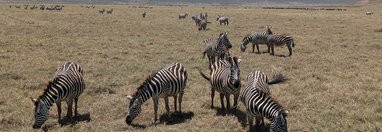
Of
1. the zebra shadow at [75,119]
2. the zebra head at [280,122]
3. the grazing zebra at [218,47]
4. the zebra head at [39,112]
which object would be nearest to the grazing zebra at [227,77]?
the zebra head at [280,122]

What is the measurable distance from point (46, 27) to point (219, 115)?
30.2 meters

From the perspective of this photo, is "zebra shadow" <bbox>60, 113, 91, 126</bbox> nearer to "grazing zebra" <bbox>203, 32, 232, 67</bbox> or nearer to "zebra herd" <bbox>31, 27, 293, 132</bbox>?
"zebra herd" <bbox>31, 27, 293, 132</bbox>

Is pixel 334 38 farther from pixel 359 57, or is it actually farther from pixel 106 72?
pixel 106 72

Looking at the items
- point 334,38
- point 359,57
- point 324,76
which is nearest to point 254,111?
point 324,76

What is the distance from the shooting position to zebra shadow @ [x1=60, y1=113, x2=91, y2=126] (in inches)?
506

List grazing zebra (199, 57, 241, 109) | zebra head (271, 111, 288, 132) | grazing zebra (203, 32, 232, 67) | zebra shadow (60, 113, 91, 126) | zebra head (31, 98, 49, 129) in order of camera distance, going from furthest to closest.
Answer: grazing zebra (203, 32, 232, 67)
zebra shadow (60, 113, 91, 126)
grazing zebra (199, 57, 241, 109)
zebra head (31, 98, 49, 129)
zebra head (271, 111, 288, 132)

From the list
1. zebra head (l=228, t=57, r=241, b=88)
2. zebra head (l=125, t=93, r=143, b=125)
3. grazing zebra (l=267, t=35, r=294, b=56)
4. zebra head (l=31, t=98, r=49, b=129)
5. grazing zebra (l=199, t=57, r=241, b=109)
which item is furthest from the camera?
grazing zebra (l=267, t=35, r=294, b=56)

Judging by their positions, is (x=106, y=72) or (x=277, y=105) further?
(x=106, y=72)

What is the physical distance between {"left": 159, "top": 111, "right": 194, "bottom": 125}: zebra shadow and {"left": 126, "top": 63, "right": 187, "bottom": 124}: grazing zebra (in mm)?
287

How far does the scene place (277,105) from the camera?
9.68 m

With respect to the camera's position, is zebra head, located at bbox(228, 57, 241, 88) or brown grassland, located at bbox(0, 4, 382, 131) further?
brown grassland, located at bbox(0, 4, 382, 131)

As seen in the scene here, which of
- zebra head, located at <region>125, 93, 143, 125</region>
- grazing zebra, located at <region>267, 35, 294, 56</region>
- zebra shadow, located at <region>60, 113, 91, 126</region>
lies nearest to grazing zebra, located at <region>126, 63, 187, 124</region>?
zebra head, located at <region>125, 93, 143, 125</region>

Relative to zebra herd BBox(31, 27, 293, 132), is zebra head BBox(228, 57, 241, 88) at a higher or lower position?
higher

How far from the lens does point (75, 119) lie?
13.3 m
